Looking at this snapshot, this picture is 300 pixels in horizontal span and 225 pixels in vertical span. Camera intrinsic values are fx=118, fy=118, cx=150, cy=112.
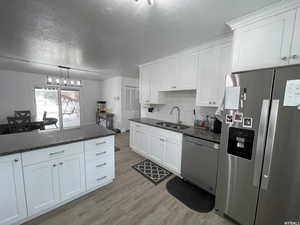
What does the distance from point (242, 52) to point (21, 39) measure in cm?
355

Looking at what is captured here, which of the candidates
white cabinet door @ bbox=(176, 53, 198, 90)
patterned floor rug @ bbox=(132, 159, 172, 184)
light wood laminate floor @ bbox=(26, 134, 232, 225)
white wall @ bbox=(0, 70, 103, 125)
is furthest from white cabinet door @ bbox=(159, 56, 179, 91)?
white wall @ bbox=(0, 70, 103, 125)

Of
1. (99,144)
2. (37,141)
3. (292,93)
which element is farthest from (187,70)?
(37,141)

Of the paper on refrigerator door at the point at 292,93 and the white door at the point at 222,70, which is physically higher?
the white door at the point at 222,70

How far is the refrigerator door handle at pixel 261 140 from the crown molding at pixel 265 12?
3.15ft

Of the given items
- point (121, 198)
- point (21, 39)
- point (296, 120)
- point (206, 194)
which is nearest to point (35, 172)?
point (121, 198)

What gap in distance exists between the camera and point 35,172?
1409 mm

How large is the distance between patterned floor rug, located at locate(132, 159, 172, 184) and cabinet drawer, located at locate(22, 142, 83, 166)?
53.8 inches

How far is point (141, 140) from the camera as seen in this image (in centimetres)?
317

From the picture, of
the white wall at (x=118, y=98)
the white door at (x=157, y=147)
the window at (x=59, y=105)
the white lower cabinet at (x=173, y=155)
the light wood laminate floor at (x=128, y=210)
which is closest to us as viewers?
the light wood laminate floor at (x=128, y=210)

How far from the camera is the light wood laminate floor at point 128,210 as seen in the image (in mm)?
1499

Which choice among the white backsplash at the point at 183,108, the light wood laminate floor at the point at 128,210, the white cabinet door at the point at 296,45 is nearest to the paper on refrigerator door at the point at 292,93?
the white cabinet door at the point at 296,45

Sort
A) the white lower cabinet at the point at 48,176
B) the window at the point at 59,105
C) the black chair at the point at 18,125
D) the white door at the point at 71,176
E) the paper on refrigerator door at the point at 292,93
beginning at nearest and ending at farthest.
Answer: the paper on refrigerator door at the point at 292,93
the white lower cabinet at the point at 48,176
the white door at the point at 71,176
the black chair at the point at 18,125
the window at the point at 59,105

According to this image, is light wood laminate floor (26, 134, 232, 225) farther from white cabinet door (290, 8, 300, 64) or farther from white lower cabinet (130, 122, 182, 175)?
white cabinet door (290, 8, 300, 64)

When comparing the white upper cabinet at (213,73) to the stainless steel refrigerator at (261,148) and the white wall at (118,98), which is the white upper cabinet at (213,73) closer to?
the stainless steel refrigerator at (261,148)
